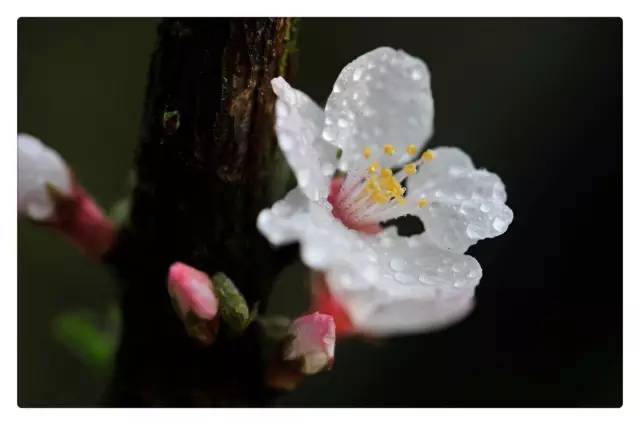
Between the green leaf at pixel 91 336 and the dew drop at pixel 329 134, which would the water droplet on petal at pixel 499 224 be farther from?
the green leaf at pixel 91 336

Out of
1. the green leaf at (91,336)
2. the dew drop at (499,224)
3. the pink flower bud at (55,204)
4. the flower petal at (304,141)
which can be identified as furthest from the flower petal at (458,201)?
the green leaf at (91,336)

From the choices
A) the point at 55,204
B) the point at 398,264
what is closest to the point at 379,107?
the point at 398,264

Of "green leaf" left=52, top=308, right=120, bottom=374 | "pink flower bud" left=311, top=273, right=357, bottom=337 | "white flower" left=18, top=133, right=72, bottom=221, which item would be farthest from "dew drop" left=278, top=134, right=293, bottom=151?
"green leaf" left=52, top=308, right=120, bottom=374

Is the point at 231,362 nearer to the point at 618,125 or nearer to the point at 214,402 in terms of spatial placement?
the point at 214,402

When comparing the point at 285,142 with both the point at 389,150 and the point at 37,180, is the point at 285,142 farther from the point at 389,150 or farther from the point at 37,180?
the point at 37,180

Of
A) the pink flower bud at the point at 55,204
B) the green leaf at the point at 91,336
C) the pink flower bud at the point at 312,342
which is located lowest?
the green leaf at the point at 91,336
